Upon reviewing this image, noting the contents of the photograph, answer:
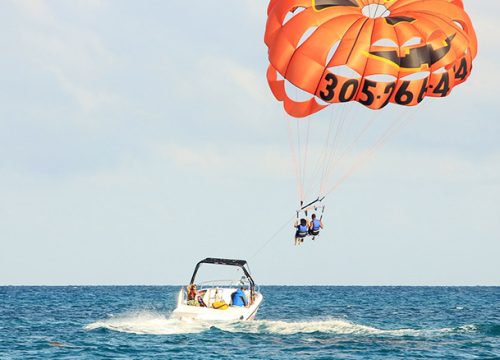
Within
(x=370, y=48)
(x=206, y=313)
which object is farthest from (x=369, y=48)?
(x=206, y=313)

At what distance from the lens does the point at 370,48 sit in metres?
27.5

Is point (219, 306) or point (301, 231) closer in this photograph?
point (301, 231)

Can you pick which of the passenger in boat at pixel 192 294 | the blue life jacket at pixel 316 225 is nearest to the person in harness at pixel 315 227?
the blue life jacket at pixel 316 225

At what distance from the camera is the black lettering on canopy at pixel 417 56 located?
90.2ft

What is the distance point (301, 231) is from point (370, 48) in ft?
22.2

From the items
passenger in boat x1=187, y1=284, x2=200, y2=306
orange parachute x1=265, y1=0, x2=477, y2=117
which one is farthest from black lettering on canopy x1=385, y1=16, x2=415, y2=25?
passenger in boat x1=187, y1=284, x2=200, y2=306

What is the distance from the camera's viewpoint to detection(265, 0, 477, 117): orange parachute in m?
27.5

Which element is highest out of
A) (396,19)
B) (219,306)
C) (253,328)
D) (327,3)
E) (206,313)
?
(327,3)

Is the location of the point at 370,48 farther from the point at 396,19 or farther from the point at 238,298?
the point at 238,298

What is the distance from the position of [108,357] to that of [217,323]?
6.72 meters

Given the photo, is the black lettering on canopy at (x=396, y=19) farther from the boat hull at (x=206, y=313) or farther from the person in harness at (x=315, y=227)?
the boat hull at (x=206, y=313)

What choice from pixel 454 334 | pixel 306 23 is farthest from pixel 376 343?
pixel 306 23

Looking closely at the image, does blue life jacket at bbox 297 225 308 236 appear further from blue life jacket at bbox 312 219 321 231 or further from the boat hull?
the boat hull

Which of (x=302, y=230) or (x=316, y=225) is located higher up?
(x=316, y=225)
